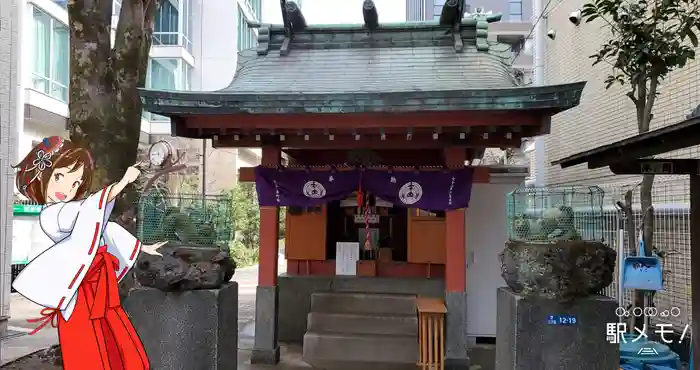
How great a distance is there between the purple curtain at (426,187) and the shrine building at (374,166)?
0.02m

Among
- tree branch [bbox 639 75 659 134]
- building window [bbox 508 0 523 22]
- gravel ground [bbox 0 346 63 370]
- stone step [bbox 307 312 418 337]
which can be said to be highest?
building window [bbox 508 0 523 22]

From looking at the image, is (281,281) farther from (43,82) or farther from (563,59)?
(43,82)

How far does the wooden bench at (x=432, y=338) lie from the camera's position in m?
7.97

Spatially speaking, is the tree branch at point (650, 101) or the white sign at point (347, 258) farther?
the white sign at point (347, 258)

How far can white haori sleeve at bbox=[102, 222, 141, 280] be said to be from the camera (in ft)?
15.3

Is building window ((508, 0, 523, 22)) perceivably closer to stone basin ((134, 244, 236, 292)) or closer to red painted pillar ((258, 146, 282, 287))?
red painted pillar ((258, 146, 282, 287))

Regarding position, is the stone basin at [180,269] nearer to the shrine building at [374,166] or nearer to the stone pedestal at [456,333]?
the shrine building at [374,166]

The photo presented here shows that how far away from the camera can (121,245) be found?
185 inches

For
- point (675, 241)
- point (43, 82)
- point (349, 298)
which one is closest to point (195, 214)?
point (349, 298)

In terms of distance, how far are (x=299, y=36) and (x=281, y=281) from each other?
4690 millimetres

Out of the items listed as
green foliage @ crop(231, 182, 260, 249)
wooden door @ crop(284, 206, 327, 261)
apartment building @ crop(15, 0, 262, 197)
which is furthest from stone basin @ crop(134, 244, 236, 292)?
green foliage @ crop(231, 182, 260, 249)

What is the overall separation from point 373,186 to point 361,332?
2.48 m

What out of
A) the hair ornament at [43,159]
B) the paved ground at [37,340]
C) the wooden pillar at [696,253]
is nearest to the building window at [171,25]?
the paved ground at [37,340]

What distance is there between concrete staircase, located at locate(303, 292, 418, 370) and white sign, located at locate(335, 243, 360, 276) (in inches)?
23.4
